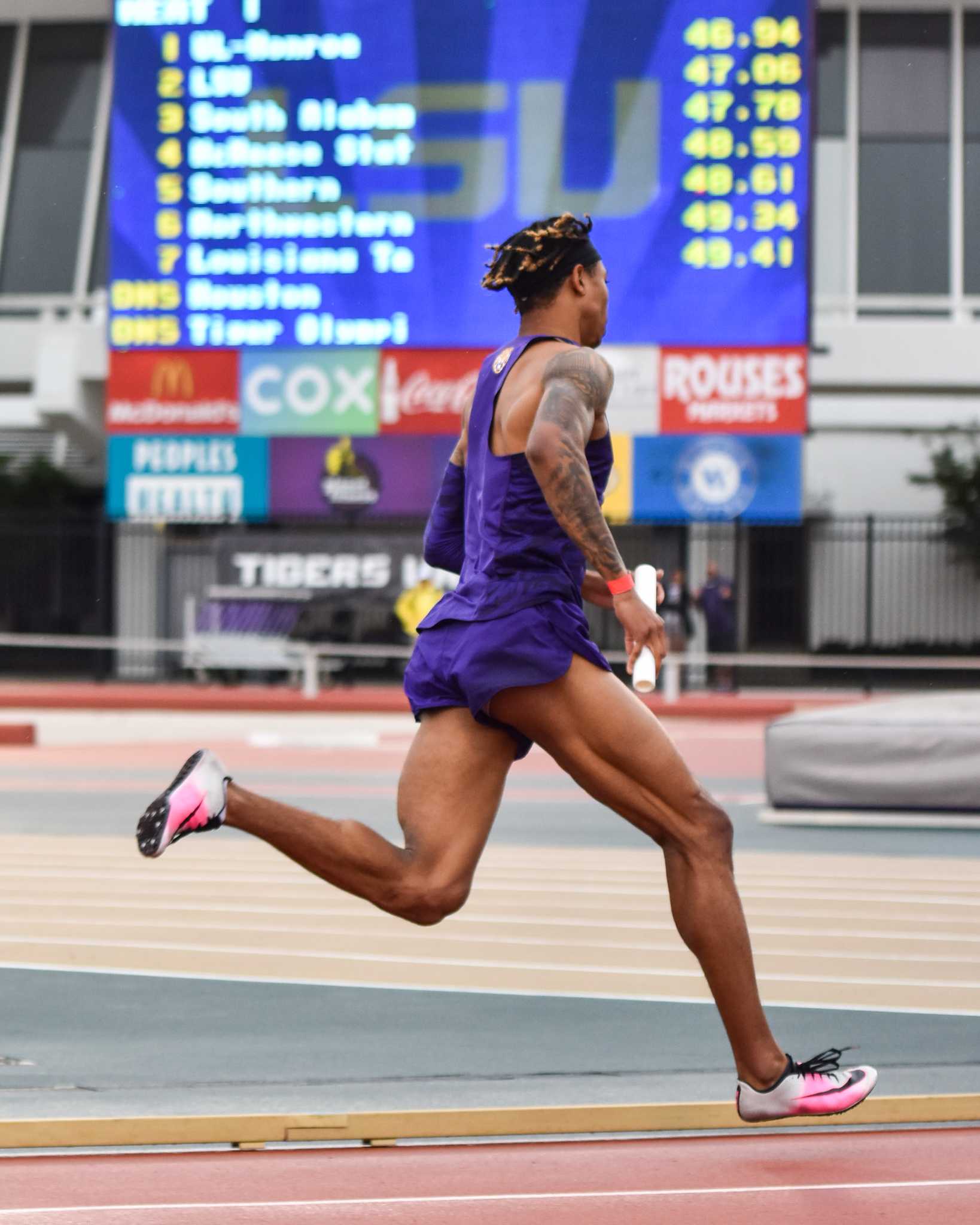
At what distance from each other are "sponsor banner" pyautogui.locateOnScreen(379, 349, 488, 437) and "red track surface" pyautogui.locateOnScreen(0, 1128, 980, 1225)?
62.7ft

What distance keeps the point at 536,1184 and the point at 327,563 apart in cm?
2275

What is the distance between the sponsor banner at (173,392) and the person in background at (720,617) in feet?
22.9

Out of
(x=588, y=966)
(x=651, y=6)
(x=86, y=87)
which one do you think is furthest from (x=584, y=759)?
(x=86, y=87)

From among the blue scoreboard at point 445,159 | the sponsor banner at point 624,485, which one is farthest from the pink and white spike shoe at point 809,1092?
A: the sponsor banner at point 624,485

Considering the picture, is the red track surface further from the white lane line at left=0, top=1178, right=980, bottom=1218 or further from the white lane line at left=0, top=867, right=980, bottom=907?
the white lane line at left=0, top=867, right=980, bottom=907

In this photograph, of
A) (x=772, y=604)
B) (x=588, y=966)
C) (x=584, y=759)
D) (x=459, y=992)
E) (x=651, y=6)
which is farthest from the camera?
(x=772, y=604)

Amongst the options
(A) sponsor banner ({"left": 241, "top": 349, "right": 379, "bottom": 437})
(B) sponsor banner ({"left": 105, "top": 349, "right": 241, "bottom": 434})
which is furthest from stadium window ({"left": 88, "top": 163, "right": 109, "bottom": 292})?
(A) sponsor banner ({"left": 241, "top": 349, "right": 379, "bottom": 437})

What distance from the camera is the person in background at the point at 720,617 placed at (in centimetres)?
2592

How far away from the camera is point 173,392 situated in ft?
77.2

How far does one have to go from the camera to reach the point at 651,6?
872 inches

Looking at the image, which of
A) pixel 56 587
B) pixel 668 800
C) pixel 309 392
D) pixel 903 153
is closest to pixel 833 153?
pixel 903 153

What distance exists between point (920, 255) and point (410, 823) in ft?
102

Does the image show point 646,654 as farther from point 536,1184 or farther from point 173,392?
point 173,392

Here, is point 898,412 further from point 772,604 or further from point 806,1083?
point 806,1083
